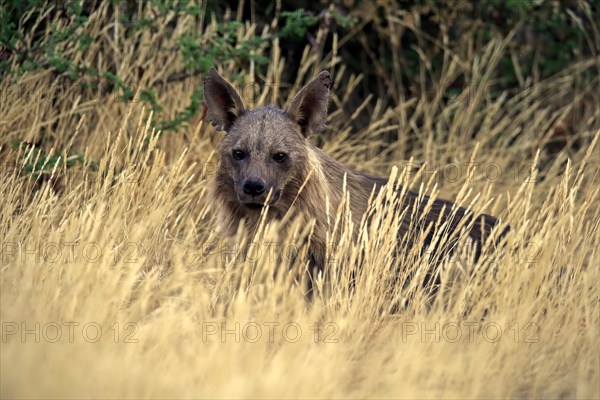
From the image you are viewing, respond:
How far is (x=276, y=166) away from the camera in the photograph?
6.25m

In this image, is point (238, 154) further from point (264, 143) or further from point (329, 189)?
point (329, 189)

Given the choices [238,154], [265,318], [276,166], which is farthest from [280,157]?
[265,318]

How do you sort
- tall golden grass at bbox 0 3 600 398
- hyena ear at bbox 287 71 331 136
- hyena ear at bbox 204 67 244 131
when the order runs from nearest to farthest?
tall golden grass at bbox 0 3 600 398
hyena ear at bbox 287 71 331 136
hyena ear at bbox 204 67 244 131

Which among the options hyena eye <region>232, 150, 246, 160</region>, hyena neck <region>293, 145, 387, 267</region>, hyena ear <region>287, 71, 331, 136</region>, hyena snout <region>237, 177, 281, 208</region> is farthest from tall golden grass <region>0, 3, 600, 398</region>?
hyena ear <region>287, 71, 331, 136</region>

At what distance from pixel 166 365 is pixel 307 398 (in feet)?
2.26

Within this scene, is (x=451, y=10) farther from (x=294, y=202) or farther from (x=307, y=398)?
(x=307, y=398)

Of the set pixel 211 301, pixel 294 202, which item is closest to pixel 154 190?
pixel 294 202

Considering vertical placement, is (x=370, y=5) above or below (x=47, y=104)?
above

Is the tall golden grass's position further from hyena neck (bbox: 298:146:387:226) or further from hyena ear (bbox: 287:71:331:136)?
hyena ear (bbox: 287:71:331:136)

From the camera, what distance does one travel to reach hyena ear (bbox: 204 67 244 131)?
6520 mm

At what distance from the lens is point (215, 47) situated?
8.23 m

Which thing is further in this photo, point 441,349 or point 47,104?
point 47,104

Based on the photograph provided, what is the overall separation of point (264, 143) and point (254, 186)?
1.35ft

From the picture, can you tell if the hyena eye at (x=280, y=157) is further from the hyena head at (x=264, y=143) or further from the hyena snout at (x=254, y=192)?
the hyena snout at (x=254, y=192)
